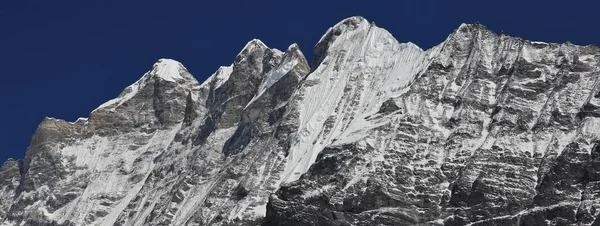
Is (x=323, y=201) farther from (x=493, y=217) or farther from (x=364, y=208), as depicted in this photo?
(x=493, y=217)

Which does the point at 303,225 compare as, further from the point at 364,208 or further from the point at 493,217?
the point at 493,217

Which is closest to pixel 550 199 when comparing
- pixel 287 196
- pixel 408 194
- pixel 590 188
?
pixel 590 188

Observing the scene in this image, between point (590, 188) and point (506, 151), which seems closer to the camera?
point (590, 188)

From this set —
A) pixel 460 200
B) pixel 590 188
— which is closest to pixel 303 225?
pixel 460 200

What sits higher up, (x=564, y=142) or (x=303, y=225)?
(x=564, y=142)

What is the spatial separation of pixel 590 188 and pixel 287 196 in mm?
33694

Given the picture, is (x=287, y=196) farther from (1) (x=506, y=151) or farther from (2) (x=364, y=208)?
(1) (x=506, y=151)

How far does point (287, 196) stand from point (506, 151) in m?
25.1

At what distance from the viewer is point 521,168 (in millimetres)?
193125

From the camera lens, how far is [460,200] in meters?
190

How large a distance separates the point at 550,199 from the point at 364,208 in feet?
66.8

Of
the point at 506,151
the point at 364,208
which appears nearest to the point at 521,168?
the point at 506,151

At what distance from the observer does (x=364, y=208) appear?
627ft

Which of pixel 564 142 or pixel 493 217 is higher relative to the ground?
pixel 564 142
